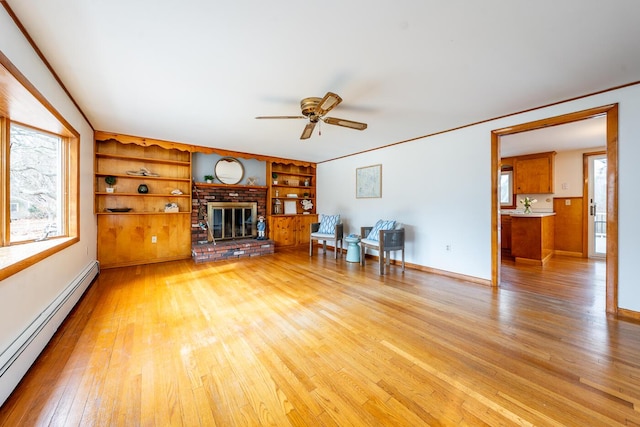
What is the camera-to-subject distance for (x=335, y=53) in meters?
1.87

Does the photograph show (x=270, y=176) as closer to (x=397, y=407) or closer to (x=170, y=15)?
(x=170, y=15)

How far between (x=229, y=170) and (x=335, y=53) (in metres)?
4.12

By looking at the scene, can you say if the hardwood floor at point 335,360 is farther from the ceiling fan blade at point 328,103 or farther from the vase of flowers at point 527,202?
the vase of flowers at point 527,202

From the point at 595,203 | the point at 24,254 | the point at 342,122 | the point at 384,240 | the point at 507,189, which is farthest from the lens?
the point at 507,189

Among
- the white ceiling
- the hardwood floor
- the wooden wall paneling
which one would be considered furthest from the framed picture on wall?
the wooden wall paneling

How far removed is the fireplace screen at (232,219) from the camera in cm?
515

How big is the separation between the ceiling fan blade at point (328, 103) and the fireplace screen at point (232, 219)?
11.7 ft

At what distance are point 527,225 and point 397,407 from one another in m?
4.75

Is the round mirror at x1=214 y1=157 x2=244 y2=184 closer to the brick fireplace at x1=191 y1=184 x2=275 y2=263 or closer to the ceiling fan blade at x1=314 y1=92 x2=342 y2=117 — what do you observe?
the brick fireplace at x1=191 y1=184 x2=275 y2=263

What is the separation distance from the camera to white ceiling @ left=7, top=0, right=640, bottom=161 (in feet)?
4.83

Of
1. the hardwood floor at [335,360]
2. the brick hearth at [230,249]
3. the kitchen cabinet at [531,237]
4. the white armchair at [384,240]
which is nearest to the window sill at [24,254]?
the hardwood floor at [335,360]

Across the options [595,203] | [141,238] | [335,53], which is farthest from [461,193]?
[141,238]

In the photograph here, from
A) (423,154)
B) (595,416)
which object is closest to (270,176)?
(423,154)

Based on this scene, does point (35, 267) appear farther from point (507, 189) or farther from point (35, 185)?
point (507, 189)
